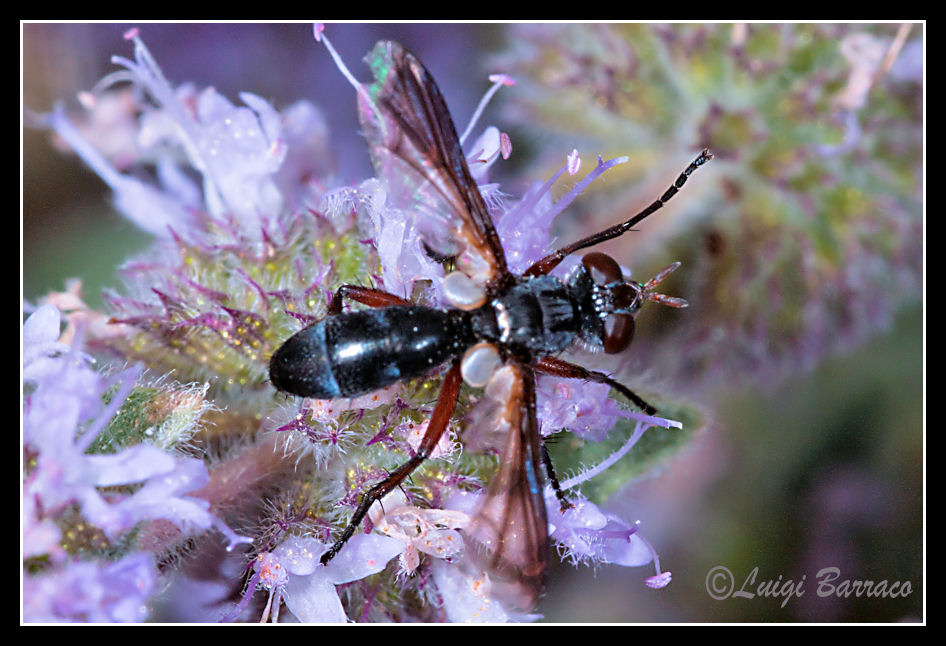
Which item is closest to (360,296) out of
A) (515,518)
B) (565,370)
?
(565,370)

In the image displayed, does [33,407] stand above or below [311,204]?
below

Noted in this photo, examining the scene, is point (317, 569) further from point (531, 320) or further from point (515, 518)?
point (531, 320)

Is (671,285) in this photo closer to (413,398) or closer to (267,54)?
(413,398)

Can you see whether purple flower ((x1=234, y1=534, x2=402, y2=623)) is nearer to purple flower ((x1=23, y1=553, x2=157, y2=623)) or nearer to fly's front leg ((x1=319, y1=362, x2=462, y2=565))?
fly's front leg ((x1=319, y1=362, x2=462, y2=565))

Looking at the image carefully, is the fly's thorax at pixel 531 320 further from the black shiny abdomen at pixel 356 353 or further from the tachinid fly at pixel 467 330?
the black shiny abdomen at pixel 356 353

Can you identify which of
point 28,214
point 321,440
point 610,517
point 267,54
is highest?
point 267,54

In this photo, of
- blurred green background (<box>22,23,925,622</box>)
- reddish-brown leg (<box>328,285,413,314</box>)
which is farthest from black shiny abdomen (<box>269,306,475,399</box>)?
blurred green background (<box>22,23,925,622</box>)

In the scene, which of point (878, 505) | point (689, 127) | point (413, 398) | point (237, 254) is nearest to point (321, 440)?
point (413, 398)
